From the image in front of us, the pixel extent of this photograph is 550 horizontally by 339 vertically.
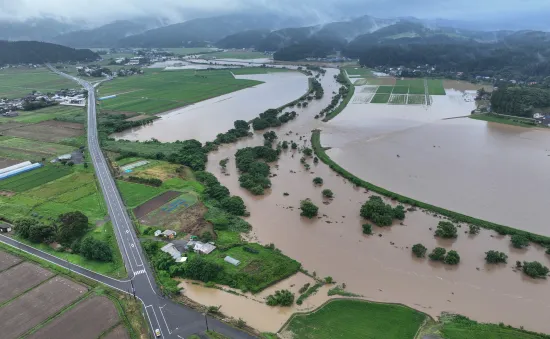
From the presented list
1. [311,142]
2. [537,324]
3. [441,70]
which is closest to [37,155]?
[311,142]

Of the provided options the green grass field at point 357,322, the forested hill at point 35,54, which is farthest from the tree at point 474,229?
the forested hill at point 35,54

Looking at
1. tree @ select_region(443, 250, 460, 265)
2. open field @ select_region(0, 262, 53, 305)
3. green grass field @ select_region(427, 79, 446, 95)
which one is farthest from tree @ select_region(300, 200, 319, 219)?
green grass field @ select_region(427, 79, 446, 95)

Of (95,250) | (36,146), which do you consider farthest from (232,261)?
(36,146)

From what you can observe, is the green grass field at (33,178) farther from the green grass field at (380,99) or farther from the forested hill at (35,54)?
the forested hill at (35,54)

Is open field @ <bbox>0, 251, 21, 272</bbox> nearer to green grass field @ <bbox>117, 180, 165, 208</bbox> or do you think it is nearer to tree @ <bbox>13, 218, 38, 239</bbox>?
tree @ <bbox>13, 218, 38, 239</bbox>

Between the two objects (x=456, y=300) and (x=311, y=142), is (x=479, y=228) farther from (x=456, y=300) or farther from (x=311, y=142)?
(x=311, y=142)

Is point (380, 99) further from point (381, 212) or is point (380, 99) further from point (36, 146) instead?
point (36, 146)

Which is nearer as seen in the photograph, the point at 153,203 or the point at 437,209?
the point at 437,209
